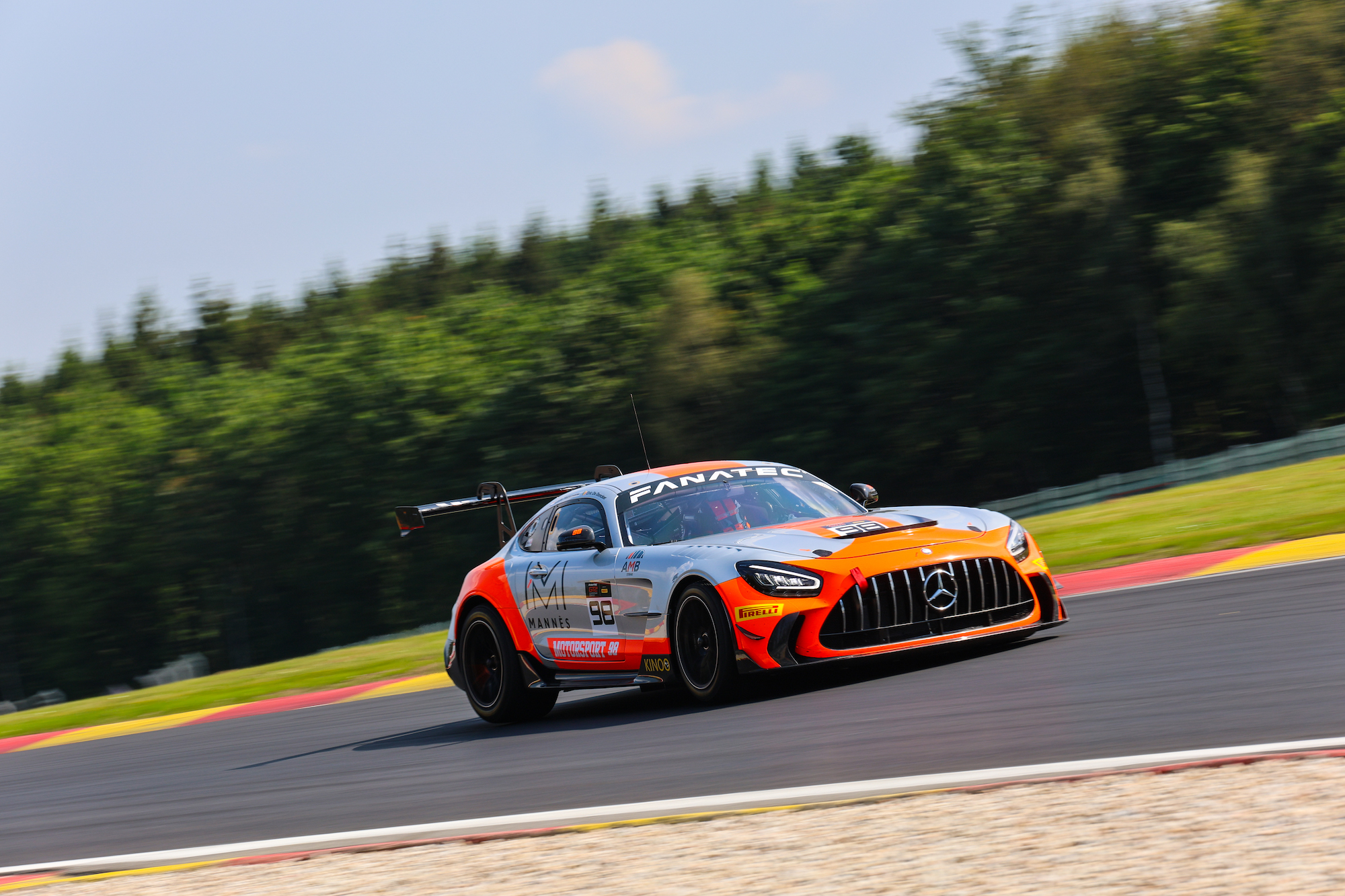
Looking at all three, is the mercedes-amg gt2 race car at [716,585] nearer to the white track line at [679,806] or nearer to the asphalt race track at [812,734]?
the asphalt race track at [812,734]

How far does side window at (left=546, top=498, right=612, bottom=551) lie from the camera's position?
29.6 ft

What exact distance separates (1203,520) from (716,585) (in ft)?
31.5

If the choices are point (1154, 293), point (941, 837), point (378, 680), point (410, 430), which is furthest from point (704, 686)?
point (410, 430)

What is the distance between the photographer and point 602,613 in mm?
8719

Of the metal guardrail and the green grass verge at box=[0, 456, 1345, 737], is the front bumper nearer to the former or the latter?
the green grass verge at box=[0, 456, 1345, 737]

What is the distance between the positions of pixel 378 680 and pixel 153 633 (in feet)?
177

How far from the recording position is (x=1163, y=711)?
5.70 metres

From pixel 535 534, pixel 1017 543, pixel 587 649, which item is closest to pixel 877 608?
pixel 1017 543

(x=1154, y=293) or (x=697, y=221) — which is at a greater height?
(x=697, y=221)

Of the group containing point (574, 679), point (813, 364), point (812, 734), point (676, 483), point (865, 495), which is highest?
point (813, 364)

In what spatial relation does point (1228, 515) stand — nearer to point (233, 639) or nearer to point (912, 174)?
point (912, 174)

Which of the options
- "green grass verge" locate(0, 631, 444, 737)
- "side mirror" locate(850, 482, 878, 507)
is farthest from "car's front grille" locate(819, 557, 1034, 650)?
"green grass verge" locate(0, 631, 444, 737)

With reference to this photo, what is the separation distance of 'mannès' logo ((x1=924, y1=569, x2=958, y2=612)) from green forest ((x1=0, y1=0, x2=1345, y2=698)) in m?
33.4

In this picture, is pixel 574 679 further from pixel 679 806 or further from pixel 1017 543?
pixel 679 806
